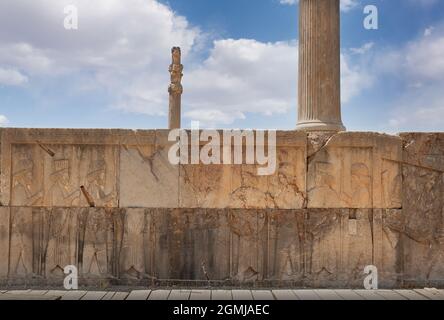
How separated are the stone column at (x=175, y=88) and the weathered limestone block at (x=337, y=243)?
1102cm

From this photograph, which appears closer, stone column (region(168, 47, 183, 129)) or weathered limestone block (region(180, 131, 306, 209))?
weathered limestone block (region(180, 131, 306, 209))

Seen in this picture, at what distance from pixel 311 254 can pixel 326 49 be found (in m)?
4.66

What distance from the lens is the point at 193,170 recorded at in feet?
21.1

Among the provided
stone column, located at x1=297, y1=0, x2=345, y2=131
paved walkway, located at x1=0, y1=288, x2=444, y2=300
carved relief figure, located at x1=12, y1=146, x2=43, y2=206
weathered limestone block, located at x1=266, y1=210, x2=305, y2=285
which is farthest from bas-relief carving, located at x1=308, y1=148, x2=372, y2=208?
carved relief figure, located at x1=12, y1=146, x2=43, y2=206

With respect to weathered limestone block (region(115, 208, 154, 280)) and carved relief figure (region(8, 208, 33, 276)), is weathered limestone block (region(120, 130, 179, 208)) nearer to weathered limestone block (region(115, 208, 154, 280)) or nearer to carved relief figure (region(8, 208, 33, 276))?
weathered limestone block (region(115, 208, 154, 280))

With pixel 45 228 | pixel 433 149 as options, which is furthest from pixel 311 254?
pixel 45 228

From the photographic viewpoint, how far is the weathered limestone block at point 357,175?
21.0 ft

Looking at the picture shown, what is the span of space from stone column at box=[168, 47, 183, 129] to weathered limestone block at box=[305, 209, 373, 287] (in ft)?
36.2

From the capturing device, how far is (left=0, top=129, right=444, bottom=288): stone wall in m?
6.34

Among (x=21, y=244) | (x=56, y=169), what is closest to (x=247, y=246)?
(x=56, y=169)

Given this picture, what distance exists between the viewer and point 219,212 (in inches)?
251

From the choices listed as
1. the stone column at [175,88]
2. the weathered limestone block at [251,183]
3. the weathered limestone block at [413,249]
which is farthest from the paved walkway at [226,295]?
the stone column at [175,88]

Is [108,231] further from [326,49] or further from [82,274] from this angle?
Answer: [326,49]

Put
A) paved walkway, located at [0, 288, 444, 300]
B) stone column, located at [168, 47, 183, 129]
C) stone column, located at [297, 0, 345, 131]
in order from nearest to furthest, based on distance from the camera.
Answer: paved walkway, located at [0, 288, 444, 300]
stone column, located at [297, 0, 345, 131]
stone column, located at [168, 47, 183, 129]
